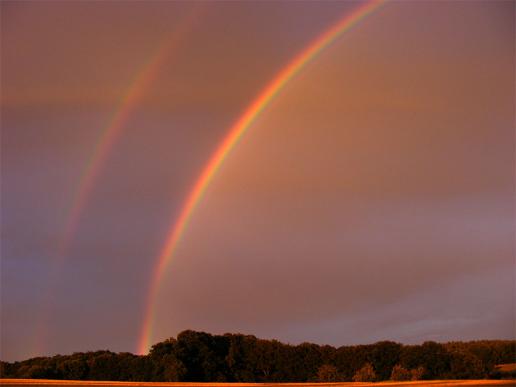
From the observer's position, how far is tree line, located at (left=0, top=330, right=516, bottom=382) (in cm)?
5312

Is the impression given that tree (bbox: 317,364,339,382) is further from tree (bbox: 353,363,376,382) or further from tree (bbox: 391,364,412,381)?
tree (bbox: 391,364,412,381)

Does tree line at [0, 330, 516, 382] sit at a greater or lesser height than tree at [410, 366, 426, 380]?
greater

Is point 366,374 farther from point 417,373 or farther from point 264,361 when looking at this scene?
point 264,361

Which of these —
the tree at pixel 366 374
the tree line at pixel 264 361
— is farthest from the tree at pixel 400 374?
the tree at pixel 366 374

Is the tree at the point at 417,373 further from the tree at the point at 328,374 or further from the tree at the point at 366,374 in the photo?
the tree at the point at 328,374

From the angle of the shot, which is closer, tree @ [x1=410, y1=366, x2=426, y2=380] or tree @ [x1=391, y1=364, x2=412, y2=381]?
tree @ [x1=410, y1=366, x2=426, y2=380]

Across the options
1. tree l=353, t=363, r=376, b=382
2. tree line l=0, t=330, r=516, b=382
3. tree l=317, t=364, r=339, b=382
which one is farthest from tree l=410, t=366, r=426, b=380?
tree l=317, t=364, r=339, b=382

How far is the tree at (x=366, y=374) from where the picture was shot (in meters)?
52.6

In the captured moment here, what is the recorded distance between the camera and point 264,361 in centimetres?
6084

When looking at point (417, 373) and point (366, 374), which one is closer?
point (417, 373)

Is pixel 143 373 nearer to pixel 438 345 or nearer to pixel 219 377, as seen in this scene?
pixel 219 377

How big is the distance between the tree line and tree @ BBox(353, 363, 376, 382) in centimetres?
9

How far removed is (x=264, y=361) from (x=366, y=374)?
37.3 feet

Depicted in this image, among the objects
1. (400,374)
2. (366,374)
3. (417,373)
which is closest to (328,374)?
(366,374)
